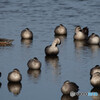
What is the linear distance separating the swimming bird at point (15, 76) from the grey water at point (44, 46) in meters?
0.32

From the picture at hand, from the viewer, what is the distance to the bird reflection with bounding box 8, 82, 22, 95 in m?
35.6

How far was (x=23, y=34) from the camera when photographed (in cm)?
5034

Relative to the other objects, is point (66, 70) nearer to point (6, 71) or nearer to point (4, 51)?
point (6, 71)

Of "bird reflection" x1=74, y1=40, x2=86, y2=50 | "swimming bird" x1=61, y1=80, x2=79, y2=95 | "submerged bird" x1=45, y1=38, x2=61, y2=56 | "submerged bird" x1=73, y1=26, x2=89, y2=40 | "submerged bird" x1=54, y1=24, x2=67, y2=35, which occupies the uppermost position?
"submerged bird" x1=54, y1=24, x2=67, y2=35

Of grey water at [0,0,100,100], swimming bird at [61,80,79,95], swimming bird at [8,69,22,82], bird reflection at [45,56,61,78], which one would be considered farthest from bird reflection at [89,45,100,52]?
swimming bird at [61,80,79,95]

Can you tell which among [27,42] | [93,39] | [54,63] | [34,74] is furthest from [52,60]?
[27,42]

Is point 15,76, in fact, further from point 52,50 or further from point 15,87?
point 52,50

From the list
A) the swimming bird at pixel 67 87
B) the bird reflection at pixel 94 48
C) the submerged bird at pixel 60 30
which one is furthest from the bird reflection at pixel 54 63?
the submerged bird at pixel 60 30

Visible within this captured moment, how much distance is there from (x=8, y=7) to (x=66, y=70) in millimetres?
28501

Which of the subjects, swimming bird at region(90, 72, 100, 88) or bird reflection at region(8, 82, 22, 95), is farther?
swimming bird at region(90, 72, 100, 88)

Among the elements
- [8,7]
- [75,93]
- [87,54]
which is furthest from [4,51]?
[8,7]

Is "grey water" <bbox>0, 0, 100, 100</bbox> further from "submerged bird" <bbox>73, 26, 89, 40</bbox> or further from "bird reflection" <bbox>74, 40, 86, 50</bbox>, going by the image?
"submerged bird" <bbox>73, 26, 89, 40</bbox>

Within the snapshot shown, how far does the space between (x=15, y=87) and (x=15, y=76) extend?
80 centimetres

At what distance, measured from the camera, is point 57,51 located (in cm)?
4419
